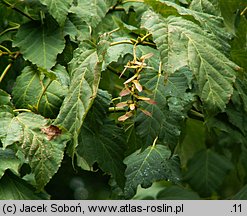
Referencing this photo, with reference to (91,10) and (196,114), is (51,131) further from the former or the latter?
(196,114)

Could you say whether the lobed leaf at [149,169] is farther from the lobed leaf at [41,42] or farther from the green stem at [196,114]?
the lobed leaf at [41,42]

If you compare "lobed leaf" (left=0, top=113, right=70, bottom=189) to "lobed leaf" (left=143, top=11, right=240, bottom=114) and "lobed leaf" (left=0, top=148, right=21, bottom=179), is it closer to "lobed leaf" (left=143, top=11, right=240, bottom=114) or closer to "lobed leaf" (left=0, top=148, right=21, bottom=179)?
"lobed leaf" (left=0, top=148, right=21, bottom=179)

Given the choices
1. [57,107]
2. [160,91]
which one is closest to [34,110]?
[57,107]

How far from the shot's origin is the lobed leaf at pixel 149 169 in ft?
6.46

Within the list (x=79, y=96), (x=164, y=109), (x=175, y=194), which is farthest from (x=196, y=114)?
(x=175, y=194)

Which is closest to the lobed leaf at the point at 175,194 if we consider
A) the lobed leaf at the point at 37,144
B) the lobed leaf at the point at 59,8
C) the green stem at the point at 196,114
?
the green stem at the point at 196,114

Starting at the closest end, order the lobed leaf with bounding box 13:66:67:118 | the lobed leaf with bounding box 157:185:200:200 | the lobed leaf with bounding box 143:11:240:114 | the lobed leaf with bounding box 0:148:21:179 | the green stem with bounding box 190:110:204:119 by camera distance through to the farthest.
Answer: the lobed leaf with bounding box 143:11:240:114 → the lobed leaf with bounding box 0:148:21:179 → the lobed leaf with bounding box 13:66:67:118 → the green stem with bounding box 190:110:204:119 → the lobed leaf with bounding box 157:185:200:200

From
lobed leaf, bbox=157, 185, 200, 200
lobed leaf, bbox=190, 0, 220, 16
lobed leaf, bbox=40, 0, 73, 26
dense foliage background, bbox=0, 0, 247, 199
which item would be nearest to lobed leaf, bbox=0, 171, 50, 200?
dense foliage background, bbox=0, 0, 247, 199

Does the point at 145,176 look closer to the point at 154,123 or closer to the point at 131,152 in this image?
the point at 131,152

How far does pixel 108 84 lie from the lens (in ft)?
6.86

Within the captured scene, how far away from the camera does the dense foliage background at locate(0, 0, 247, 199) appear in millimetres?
1561

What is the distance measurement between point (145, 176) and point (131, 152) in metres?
0.10

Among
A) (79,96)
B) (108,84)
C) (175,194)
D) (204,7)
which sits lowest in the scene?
(175,194)

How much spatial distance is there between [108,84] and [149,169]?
0.95ft
